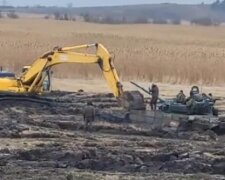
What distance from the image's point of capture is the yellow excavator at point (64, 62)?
78.9 feet

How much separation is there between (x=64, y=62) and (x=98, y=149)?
7612 mm

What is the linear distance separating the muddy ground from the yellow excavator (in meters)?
0.87

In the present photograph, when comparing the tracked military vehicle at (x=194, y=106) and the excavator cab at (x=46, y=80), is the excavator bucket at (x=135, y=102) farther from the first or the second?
the excavator cab at (x=46, y=80)

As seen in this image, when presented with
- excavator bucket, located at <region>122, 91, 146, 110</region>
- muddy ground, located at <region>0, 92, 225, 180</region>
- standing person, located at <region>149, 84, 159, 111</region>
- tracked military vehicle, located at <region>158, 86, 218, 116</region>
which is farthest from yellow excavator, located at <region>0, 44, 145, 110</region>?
tracked military vehicle, located at <region>158, 86, 218, 116</region>

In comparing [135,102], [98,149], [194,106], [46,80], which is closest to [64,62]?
[46,80]

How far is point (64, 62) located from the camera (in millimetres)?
25281

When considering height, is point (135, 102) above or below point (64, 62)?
below

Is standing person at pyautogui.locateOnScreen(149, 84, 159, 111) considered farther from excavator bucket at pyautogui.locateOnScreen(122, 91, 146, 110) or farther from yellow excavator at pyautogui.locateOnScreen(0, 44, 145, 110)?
excavator bucket at pyautogui.locateOnScreen(122, 91, 146, 110)

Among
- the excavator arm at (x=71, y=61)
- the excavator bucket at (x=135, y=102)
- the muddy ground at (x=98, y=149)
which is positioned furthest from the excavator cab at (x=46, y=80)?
the excavator bucket at (x=135, y=102)

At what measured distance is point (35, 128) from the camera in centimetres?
2142

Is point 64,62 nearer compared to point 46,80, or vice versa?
point 64,62

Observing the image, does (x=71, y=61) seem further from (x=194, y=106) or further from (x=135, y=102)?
(x=194, y=106)

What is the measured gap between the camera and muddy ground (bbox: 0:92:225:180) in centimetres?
1545

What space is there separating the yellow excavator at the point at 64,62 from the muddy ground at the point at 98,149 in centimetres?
87
